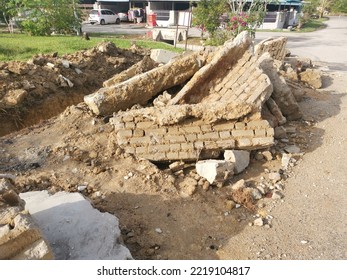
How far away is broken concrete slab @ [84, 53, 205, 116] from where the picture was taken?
233 inches

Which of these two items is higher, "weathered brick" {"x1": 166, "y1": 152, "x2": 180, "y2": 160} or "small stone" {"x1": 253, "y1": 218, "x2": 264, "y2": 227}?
"weathered brick" {"x1": 166, "y1": 152, "x2": 180, "y2": 160}

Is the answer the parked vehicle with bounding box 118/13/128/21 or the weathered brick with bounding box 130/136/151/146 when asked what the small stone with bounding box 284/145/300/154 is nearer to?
the weathered brick with bounding box 130/136/151/146

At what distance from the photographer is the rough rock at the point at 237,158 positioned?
15.9ft

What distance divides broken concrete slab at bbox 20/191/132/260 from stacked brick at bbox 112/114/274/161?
1.49 metres

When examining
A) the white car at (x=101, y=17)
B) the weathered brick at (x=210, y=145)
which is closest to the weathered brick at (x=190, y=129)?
the weathered brick at (x=210, y=145)

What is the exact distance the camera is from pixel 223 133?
16.7 ft

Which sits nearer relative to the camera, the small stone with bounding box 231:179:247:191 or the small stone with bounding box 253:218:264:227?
the small stone with bounding box 253:218:264:227

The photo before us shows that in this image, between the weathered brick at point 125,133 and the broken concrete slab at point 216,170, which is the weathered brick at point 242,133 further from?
the weathered brick at point 125,133

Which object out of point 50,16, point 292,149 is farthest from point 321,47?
point 50,16

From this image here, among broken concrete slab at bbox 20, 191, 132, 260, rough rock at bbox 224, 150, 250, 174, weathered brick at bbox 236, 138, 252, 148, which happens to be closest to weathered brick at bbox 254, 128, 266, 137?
weathered brick at bbox 236, 138, 252, 148

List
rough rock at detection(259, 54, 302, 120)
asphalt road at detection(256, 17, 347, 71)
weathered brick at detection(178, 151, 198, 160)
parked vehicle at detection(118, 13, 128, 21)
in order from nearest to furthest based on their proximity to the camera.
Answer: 1. weathered brick at detection(178, 151, 198, 160)
2. rough rock at detection(259, 54, 302, 120)
3. asphalt road at detection(256, 17, 347, 71)
4. parked vehicle at detection(118, 13, 128, 21)

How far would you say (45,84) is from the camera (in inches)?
326

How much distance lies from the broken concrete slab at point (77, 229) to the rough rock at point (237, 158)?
2110 mm

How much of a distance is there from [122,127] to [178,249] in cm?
232
